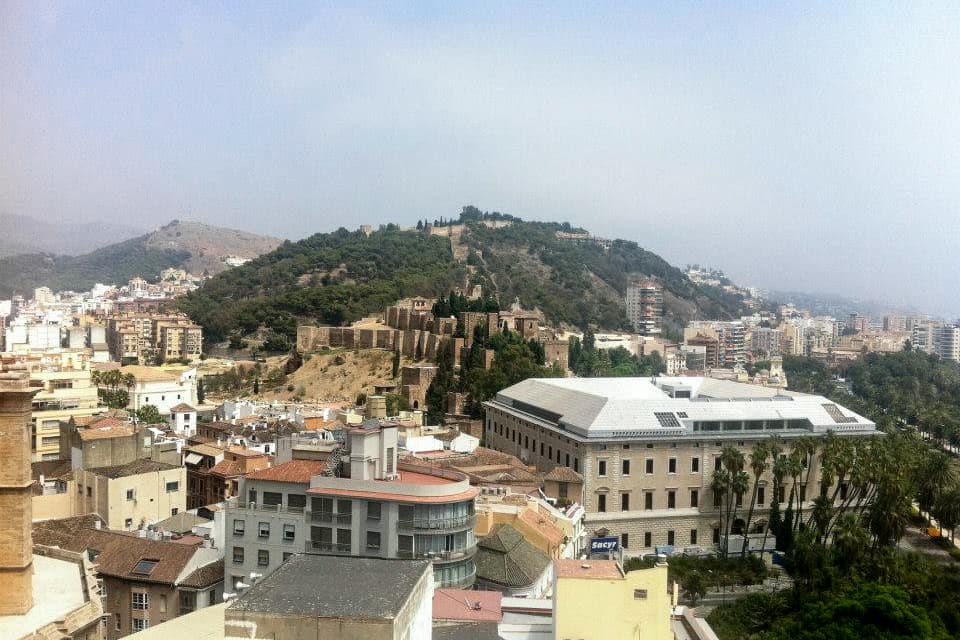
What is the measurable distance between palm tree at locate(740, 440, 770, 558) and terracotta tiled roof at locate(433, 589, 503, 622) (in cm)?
1529

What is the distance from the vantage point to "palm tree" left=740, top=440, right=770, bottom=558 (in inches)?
1046

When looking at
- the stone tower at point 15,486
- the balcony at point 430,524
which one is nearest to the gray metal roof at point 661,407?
the balcony at point 430,524

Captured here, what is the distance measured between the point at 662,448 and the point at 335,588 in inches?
801

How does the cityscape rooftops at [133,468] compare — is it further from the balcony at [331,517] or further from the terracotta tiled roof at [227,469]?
Result: the balcony at [331,517]

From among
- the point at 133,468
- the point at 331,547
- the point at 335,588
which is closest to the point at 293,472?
the point at 331,547

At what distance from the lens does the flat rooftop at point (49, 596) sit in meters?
8.16

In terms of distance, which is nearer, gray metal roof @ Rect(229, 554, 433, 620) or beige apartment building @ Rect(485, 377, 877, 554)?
gray metal roof @ Rect(229, 554, 433, 620)

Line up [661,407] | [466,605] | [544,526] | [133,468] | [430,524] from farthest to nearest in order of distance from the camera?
[661,407] → [133,468] → [544,526] → [430,524] → [466,605]

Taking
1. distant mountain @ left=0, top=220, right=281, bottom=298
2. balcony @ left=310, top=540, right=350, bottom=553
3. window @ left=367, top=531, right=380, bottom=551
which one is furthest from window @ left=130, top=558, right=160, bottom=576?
distant mountain @ left=0, top=220, right=281, bottom=298

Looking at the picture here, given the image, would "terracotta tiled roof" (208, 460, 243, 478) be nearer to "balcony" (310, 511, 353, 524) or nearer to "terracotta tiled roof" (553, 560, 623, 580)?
"balcony" (310, 511, 353, 524)

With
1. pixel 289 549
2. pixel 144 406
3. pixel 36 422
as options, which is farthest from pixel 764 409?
pixel 144 406

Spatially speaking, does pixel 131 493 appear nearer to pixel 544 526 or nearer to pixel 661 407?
pixel 544 526

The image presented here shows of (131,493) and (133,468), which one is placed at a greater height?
(133,468)

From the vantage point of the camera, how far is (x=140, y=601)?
15539mm
